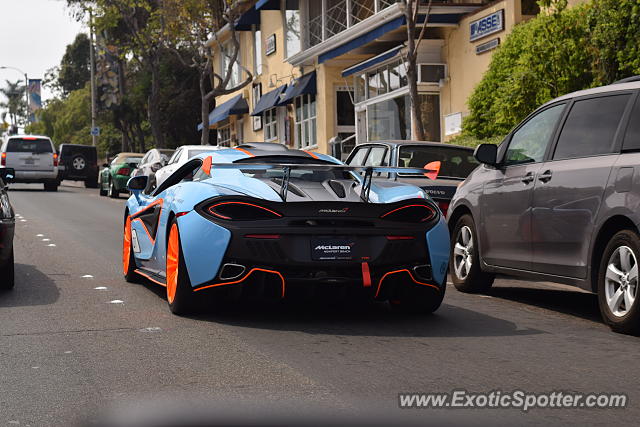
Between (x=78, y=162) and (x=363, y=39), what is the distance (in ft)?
59.0

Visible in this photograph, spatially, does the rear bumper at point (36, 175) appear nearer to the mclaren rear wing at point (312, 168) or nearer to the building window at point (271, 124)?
the building window at point (271, 124)

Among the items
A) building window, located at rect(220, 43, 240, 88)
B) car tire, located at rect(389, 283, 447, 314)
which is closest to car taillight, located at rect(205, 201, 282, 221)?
car tire, located at rect(389, 283, 447, 314)

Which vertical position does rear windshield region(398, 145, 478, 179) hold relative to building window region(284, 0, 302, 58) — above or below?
below

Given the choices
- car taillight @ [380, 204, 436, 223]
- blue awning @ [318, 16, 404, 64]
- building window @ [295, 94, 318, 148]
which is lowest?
car taillight @ [380, 204, 436, 223]

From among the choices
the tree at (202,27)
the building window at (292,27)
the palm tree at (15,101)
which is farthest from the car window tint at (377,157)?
the palm tree at (15,101)

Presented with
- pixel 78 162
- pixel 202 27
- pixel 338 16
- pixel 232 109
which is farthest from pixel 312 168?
pixel 232 109

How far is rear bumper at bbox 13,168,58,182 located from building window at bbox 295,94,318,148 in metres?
9.05

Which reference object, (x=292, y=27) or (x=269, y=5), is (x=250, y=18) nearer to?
(x=269, y=5)

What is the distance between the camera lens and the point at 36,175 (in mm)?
35375

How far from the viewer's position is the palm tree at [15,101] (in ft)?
482

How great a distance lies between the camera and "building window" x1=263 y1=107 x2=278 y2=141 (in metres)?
42.8

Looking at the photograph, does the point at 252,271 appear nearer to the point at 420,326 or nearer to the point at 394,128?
the point at 420,326

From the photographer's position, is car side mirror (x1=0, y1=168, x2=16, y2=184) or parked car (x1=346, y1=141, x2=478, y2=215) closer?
car side mirror (x1=0, y1=168, x2=16, y2=184)

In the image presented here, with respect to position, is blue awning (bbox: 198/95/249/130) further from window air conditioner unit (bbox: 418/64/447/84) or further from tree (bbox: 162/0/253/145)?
window air conditioner unit (bbox: 418/64/447/84)
